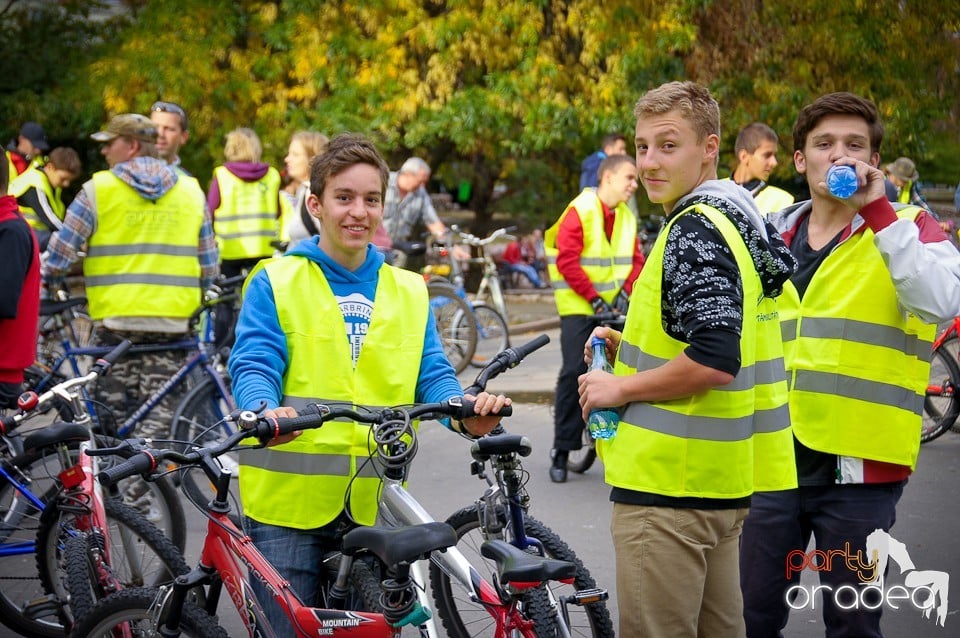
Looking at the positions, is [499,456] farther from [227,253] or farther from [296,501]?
[227,253]

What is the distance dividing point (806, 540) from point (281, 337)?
190 centimetres

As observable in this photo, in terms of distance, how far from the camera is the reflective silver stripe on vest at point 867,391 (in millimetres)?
3879

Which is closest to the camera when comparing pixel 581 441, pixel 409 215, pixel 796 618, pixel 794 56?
pixel 796 618

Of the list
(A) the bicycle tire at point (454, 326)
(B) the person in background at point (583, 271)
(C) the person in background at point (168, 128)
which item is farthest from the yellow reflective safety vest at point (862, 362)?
(A) the bicycle tire at point (454, 326)

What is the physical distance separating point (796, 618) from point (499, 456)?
273 cm

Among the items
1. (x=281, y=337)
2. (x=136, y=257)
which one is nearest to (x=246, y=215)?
(x=136, y=257)

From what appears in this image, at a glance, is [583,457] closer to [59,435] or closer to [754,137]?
[754,137]

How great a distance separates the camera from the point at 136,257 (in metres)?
6.79

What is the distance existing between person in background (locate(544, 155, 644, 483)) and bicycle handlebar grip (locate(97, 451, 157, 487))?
15.6 feet

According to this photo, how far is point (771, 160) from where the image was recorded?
7.86m

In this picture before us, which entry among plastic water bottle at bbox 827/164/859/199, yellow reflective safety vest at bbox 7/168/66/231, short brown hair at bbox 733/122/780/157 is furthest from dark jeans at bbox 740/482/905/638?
yellow reflective safety vest at bbox 7/168/66/231

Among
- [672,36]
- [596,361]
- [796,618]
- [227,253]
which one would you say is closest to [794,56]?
[672,36]

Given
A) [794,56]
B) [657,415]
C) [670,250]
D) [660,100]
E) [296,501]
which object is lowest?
[296,501]

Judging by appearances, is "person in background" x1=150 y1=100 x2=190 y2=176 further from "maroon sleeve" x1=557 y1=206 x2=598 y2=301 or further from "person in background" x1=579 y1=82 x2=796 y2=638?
"person in background" x1=579 y1=82 x2=796 y2=638
